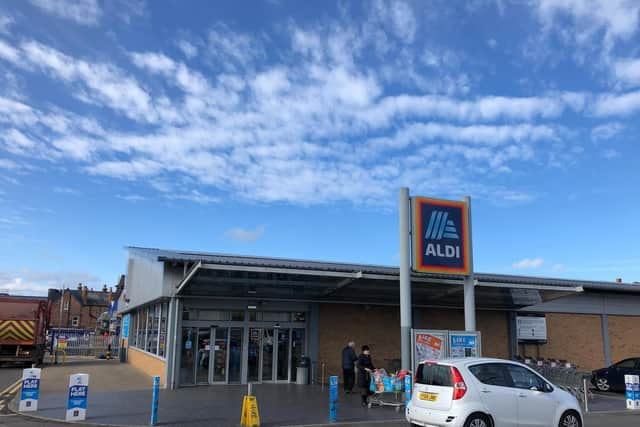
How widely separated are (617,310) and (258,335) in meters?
17.6

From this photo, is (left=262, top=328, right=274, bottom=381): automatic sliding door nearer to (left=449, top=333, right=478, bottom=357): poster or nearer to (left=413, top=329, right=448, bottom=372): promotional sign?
(left=413, top=329, right=448, bottom=372): promotional sign

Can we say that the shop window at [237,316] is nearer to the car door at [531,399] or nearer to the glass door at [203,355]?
the glass door at [203,355]

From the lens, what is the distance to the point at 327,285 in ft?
58.9

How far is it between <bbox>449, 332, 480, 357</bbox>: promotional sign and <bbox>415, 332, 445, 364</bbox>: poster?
0.33 metres

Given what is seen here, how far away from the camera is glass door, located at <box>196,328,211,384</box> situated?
18.1 meters

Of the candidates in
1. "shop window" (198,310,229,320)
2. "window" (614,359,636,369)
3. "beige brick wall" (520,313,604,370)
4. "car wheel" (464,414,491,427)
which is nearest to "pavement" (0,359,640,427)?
"window" (614,359,636,369)

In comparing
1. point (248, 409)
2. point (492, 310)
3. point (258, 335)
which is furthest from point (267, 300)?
point (492, 310)

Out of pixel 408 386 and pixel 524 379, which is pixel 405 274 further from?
pixel 524 379

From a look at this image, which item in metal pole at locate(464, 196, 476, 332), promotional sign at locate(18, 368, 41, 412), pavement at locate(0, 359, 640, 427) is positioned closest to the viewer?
pavement at locate(0, 359, 640, 427)

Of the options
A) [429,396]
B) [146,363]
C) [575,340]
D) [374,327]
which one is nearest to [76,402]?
[429,396]

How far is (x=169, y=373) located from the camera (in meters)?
17.3

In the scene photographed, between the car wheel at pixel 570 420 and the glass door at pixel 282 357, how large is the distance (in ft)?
36.3

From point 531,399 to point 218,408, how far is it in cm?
714

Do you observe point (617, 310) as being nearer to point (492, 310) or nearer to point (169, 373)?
point (492, 310)
